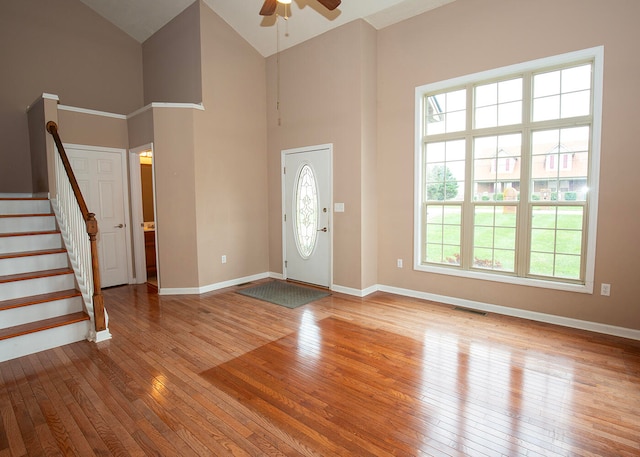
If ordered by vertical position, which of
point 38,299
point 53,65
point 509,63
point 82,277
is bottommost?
point 38,299

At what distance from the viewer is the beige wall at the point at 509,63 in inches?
128

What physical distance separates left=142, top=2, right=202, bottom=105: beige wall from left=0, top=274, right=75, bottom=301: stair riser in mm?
2911

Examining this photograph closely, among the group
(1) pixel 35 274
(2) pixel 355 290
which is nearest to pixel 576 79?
(2) pixel 355 290

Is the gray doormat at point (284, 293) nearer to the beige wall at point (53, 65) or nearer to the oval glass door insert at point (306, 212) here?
the oval glass door insert at point (306, 212)

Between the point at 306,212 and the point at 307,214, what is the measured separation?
0.12 ft

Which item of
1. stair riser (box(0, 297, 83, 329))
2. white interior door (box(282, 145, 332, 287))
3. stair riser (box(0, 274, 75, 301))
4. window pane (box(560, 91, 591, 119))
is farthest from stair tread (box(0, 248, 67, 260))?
window pane (box(560, 91, 591, 119))

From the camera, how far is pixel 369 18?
14.9 feet

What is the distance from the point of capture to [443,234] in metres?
4.55

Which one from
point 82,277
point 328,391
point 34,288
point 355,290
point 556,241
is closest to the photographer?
point 328,391

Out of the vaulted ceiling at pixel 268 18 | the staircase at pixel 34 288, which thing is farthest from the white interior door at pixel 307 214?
the staircase at pixel 34 288

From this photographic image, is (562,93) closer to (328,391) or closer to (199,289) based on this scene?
(328,391)

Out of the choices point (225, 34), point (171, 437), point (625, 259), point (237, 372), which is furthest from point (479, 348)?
point (225, 34)

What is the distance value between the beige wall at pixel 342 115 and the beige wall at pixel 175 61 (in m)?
1.33

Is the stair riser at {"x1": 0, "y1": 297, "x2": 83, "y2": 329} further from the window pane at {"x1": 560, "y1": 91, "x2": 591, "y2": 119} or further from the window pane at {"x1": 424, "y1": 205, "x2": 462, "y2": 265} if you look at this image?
the window pane at {"x1": 560, "y1": 91, "x2": 591, "y2": 119}
